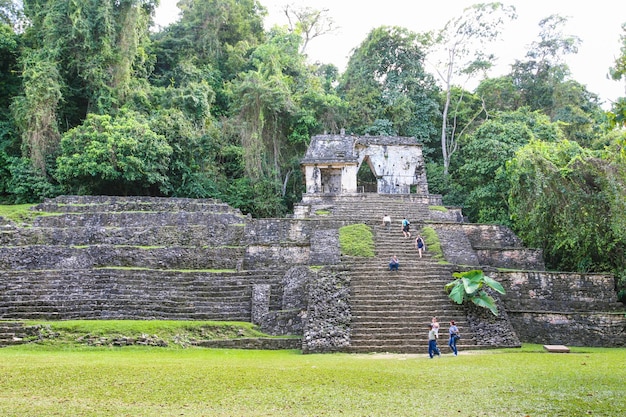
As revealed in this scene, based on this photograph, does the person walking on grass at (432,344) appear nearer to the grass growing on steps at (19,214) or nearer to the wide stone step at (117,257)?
the wide stone step at (117,257)

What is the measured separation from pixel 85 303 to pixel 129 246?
137 inches

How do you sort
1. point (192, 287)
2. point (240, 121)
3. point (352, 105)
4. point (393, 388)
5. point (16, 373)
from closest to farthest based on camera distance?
1. point (393, 388)
2. point (16, 373)
3. point (192, 287)
4. point (240, 121)
5. point (352, 105)

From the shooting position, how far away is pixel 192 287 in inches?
612

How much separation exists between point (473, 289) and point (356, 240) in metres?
4.83

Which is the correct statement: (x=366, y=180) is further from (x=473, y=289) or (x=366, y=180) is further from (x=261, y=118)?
(x=473, y=289)

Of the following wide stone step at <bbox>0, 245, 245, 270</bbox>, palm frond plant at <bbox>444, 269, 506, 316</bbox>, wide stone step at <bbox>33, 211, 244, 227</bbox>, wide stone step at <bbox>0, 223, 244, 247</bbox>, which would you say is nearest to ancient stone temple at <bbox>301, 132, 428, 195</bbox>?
wide stone step at <bbox>33, 211, 244, 227</bbox>

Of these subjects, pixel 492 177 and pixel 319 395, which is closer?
pixel 319 395

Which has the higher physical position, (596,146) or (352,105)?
(352,105)

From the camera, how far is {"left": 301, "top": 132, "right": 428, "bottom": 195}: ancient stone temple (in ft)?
87.6

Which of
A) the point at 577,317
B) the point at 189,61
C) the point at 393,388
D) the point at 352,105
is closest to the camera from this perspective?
the point at 393,388

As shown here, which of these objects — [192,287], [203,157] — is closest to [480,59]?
[203,157]

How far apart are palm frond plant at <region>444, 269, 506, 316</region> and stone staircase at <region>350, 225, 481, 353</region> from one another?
321 millimetres

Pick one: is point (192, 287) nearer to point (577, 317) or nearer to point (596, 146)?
point (577, 317)

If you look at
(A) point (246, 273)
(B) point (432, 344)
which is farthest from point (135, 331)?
(B) point (432, 344)
